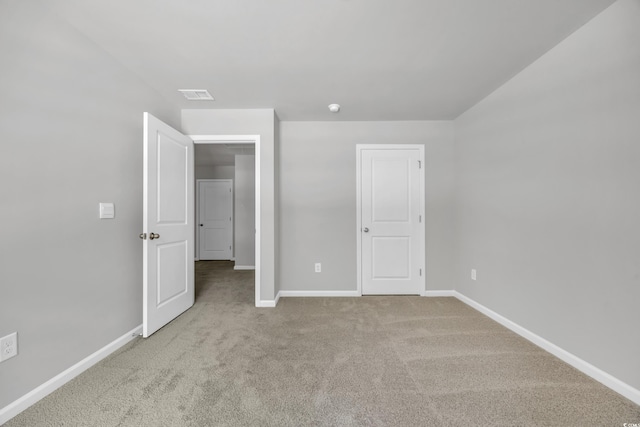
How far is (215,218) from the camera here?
620cm

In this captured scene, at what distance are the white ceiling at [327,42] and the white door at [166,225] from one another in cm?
59

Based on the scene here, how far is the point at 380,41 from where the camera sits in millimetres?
1788

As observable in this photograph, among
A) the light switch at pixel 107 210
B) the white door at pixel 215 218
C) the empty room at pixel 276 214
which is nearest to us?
the empty room at pixel 276 214

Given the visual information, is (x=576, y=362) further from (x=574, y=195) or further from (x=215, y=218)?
(x=215, y=218)

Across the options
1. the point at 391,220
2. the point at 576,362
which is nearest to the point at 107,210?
the point at 391,220

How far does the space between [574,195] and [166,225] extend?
3.33 meters

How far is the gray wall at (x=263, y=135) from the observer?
2904mm

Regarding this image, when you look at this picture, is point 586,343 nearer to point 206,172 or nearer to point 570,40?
point 570,40

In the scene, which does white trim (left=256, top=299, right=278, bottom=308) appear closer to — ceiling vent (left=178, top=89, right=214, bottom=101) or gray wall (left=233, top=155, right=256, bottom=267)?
ceiling vent (left=178, top=89, right=214, bottom=101)

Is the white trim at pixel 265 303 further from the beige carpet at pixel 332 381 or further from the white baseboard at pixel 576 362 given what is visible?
the white baseboard at pixel 576 362

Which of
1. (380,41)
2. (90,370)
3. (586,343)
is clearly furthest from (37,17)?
(586,343)

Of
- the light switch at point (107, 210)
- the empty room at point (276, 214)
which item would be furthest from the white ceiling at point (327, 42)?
the light switch at point (107, 210)

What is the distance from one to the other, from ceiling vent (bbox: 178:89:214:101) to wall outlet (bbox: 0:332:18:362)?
87.2 inches

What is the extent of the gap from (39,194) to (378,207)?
10.1ft
